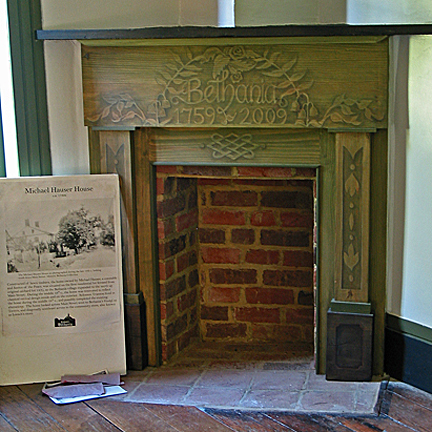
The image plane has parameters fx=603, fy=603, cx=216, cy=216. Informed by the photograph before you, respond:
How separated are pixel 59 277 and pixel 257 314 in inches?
47.8

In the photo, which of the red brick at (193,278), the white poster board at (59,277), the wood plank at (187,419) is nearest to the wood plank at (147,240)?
the white poster board at (59,277)

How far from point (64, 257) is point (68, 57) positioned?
950 millimetres

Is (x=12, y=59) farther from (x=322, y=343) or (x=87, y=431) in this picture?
(x=322, y=343)

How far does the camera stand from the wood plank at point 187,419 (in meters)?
2.47

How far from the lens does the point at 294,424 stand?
248 cm

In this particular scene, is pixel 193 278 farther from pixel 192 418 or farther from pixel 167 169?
pixel 192 418

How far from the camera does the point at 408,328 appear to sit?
276 centimetres

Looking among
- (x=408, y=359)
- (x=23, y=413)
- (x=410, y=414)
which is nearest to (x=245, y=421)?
(x=410, y=414)

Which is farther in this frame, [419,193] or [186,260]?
[186,260]

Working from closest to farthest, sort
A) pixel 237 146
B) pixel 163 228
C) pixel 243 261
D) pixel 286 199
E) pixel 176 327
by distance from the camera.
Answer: pixel 237 146
pixel 163 228
pixel 176 327
pixel 286 199
pixel 243 261

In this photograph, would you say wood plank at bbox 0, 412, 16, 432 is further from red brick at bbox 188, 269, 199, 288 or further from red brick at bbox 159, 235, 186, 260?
red brick at bbox 188, 269, 199, 288

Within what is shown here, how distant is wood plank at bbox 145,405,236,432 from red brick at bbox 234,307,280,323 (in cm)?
98

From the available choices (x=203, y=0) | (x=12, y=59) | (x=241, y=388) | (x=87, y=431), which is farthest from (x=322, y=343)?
(x=12, y=59)

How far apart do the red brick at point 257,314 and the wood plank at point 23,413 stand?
1.30m
